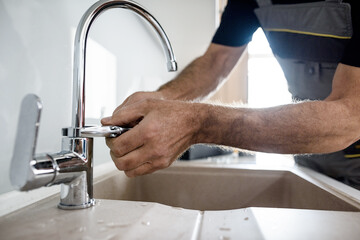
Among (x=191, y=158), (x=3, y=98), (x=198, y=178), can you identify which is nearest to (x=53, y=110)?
(x=3, y=98)

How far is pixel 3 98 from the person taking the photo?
0.47 metres

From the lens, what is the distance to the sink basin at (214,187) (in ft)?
2.60

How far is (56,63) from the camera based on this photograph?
61cm

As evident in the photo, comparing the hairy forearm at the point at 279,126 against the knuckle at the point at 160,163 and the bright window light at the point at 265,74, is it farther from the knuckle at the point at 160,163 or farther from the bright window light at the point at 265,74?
the bright window light at the point at 265,74

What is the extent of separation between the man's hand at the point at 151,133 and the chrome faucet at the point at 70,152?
3cm

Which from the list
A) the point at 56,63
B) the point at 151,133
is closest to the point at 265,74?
the point at 56,63

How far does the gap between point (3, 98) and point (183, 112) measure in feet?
0.95

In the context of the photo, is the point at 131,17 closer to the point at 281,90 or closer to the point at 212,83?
the point at 212,83

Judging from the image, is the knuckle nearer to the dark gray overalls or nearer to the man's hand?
the man's hand

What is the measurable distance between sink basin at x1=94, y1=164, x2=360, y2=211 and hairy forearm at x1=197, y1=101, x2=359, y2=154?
0.92 feet

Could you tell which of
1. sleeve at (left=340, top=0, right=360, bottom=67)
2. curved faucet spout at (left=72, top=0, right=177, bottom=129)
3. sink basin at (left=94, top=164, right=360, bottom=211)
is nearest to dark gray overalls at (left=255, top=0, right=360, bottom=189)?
sink basin at (left=94, top=164, right=360, bottom=211)

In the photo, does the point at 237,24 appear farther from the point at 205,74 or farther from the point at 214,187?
the point at 214,187

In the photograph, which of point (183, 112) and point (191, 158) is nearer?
point (183, 112)

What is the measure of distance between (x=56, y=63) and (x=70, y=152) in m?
0.28
